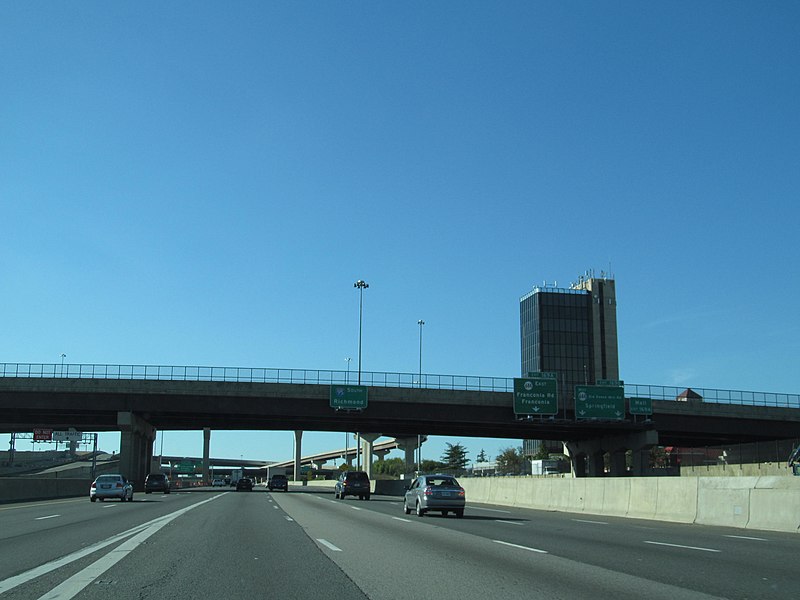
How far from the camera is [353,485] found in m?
55.2

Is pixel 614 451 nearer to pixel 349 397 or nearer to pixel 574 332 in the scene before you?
pixel 349 397

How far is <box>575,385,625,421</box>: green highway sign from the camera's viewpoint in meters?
63.1

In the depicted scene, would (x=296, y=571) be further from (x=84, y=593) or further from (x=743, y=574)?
(x=743, y=574)

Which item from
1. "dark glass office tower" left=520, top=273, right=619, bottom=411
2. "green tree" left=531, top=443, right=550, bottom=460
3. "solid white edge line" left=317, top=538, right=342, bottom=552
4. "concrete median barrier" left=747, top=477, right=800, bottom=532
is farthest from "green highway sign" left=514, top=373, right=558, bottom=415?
"dark glass office tower" left=520, top=273, right=619, bottom=411

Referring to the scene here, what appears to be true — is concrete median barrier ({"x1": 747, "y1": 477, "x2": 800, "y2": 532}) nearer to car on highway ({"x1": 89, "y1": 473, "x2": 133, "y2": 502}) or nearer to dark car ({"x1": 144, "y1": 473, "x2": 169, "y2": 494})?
car on highway ({"x1": 89, "y1": 473, "x2": 133, "y2": 502})

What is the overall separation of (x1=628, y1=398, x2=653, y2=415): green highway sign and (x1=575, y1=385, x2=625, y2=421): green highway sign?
53.7 inches

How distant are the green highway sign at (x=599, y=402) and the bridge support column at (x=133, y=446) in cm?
3530

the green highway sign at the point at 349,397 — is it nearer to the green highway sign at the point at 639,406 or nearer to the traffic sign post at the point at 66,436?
the green highway sign at the point at 639,406

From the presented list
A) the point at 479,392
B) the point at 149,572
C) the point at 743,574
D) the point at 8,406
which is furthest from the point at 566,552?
the point at 8,406

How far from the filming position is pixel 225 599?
9.61m

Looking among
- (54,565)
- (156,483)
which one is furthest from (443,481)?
(156,483)

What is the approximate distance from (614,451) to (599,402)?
48.4 feet

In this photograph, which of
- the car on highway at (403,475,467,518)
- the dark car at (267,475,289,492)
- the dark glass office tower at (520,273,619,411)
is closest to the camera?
the car on highway at (403,475,467,518)

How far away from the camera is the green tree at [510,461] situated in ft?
470
